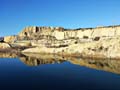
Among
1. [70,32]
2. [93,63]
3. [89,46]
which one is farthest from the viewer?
[70,32]

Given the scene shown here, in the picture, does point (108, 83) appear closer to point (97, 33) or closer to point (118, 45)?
point (118, 45)

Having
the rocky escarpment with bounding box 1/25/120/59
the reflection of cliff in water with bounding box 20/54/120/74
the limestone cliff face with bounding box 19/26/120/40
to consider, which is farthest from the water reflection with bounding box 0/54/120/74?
the limestone cliff face with bounding box 19/26/120/40

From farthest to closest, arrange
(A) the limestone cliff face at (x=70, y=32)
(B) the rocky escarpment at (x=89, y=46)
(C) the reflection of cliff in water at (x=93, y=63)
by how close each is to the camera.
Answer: (A) the limestone cliff face at (x=70, y=32)
(B) the rocky escarpment at (x=89, y=46)
(C) the reflection of cliff in water at (x=93, y=63)

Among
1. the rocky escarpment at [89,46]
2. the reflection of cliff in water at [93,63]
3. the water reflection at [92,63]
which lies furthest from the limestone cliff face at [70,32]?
the reflection of cliff in water at [93,63]

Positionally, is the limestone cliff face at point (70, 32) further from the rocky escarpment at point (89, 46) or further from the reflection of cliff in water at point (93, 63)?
the reflection of cliff in water at point (93, 63)

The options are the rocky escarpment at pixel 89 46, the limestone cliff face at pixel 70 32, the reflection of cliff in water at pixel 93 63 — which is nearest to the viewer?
the reflection of cliff in water at pixel 93 63

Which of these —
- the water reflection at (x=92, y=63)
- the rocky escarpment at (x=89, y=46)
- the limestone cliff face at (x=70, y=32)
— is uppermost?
the limestone cliff face at (x=70, y=32)

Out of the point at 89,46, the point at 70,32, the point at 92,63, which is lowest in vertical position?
the point at 92,63

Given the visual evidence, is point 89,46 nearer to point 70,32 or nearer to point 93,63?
point 93,63

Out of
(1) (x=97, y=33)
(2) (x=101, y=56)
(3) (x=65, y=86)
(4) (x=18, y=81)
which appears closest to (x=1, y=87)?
(4) (x=18, y=81)

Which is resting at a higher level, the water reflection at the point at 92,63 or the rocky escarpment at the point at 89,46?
the rocky escarpment at the point at 89,46

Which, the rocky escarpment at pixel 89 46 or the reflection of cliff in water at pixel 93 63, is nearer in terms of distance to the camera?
the reflection of cliff in water at pixel 93 63

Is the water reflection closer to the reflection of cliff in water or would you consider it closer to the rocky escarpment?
the reflection of cliff in water

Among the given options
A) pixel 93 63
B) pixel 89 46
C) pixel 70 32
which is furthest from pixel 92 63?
pixel 70 32
